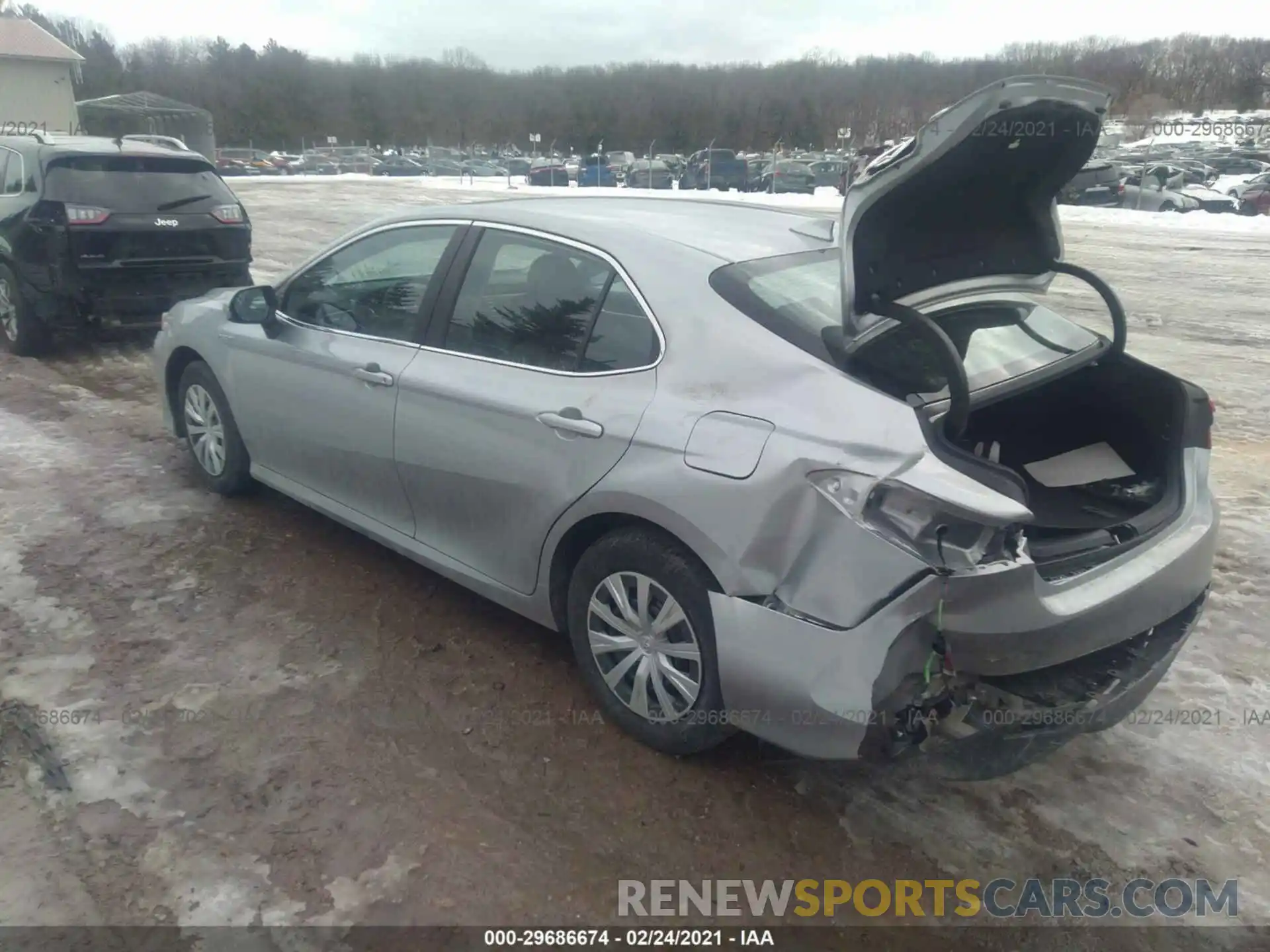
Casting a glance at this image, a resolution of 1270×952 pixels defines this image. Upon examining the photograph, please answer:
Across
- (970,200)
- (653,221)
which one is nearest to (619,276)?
(653,221)

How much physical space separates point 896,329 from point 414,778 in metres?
2.02

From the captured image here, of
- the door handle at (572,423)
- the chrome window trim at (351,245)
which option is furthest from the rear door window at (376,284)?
the door handle at (572,423)

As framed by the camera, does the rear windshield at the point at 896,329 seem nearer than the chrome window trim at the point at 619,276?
Yes

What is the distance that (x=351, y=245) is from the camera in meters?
4.18

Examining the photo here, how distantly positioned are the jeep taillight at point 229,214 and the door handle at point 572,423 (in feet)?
20.3

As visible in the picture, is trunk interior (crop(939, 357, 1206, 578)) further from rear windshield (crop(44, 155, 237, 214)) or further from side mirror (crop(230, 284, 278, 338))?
rear windshield (crop(44, 155, 237, 214))

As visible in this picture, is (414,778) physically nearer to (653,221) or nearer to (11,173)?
(653,221)

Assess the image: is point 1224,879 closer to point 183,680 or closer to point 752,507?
point 752,507

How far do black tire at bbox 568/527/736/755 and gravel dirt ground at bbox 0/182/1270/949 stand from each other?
12cm

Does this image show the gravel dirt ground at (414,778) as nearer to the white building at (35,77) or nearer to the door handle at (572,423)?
the door handle at (572,423)

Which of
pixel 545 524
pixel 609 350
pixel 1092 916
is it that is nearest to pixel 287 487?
pixel 545 524

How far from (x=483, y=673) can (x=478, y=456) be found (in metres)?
0.84

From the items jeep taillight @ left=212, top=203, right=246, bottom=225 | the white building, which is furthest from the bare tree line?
jeep taillight @ left=212, top=203, right=246, bottom=225

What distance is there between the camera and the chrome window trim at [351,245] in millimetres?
Result: 3723
